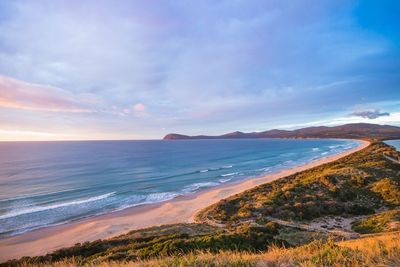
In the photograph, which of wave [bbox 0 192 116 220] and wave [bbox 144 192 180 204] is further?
wave [bbox 144 192 180 204]

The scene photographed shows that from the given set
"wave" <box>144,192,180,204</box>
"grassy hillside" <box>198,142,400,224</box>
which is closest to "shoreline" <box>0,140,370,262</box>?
"wave" <box>144,192,180,204</box>

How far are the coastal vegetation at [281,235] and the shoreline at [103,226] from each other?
3.92 m

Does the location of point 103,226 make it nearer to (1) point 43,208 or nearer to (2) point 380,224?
(1) point 43,208

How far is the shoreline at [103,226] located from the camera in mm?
18844

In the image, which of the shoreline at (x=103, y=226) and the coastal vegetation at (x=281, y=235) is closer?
the coastal vegetation at (x=281, y=235)

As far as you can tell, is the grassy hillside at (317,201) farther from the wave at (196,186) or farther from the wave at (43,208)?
the wave at (43,208)

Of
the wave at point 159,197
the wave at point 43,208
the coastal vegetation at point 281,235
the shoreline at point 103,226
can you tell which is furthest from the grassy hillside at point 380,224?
the wave at point 43,208

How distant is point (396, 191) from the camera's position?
Result: 911 inches

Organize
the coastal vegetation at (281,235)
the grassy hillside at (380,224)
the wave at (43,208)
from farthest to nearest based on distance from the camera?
1. the wave at (43,208)
2. the grassy hillside at (380,224)
3. the coastal vegetation at (281,235)

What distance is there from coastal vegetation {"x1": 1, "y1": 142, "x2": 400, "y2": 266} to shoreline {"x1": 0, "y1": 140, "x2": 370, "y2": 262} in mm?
3923

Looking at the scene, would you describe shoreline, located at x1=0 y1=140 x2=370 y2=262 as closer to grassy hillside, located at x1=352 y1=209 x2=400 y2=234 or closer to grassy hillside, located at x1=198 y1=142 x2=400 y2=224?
grassy hillside, located at x1=198 y1=142 x2=400 y2=224

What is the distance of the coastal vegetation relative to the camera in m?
5.15

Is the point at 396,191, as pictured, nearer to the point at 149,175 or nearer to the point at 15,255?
the point at 15,255

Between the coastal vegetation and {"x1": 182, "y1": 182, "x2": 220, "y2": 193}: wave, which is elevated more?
the coastal vegetation
